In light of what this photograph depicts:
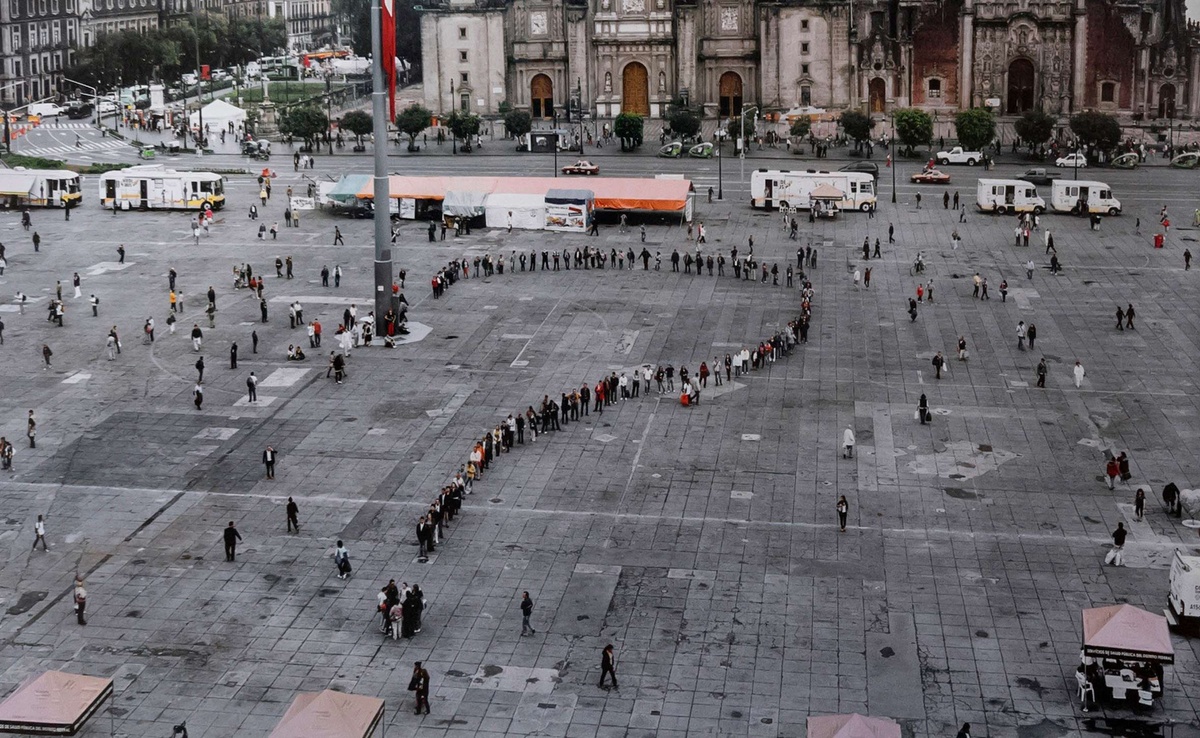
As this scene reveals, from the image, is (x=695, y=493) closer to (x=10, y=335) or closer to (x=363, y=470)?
(x=363, y=470)

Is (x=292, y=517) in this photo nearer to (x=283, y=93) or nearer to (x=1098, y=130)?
(x=1098, y=130)

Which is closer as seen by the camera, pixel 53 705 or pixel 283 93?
pixel 53 705

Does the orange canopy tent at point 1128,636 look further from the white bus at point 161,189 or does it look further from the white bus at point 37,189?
the white bus at point 37,189

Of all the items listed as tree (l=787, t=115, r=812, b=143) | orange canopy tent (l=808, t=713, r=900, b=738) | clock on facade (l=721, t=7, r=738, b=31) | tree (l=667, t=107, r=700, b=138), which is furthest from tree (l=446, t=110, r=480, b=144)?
orange canopy tent (l=808, t=713, r=900, b=738)

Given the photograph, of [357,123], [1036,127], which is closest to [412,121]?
[357,123]

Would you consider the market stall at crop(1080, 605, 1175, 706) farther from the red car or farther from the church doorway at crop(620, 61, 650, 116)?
the church doorway at crop(620, 61, 650, 116)

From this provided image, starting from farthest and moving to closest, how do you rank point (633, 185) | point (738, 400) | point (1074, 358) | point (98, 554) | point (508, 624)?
point (633, 185), point (1074, 358), point (738, 400), point (98, 554), point (508, 624)

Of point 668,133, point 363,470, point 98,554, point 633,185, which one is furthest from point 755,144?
point 98,554
